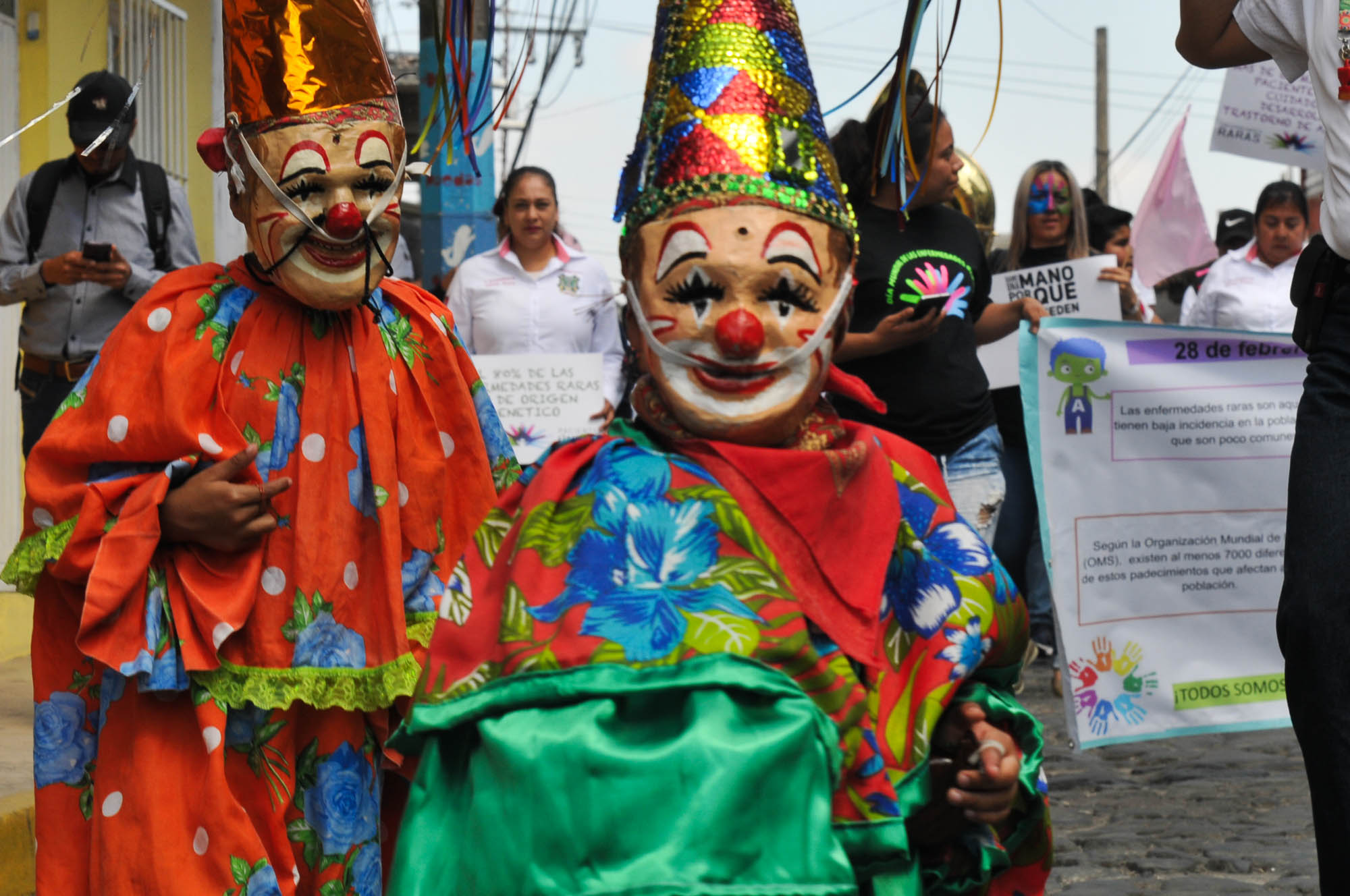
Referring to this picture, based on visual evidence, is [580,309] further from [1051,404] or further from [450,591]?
[450,591]

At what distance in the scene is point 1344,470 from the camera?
310 centimetres

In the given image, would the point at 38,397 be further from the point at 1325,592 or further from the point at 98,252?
the point at 1325,592

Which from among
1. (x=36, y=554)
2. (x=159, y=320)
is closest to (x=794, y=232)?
(x=159, y=320)

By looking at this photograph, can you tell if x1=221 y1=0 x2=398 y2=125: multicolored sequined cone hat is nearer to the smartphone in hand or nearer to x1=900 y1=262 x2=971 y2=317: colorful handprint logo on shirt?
x1=900 y1=262 x2=971 y2=317: colorful handprint logo on shirt

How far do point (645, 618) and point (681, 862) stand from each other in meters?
Answer: 0.35

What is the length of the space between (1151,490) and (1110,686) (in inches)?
25.6

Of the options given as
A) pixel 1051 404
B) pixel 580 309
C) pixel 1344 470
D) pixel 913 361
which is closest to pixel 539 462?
pixel 1344 470

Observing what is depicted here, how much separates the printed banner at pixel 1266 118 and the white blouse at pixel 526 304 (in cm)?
327

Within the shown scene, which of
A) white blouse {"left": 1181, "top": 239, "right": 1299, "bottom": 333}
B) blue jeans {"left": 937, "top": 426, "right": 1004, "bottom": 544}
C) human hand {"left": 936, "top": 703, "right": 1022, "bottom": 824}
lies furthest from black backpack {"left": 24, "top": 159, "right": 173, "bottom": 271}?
white blouse {"left": 1181, "top": 239, "right": 1299, "bottom": 333}

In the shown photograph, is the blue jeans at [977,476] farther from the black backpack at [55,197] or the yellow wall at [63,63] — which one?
the yellow wall at [63,63]

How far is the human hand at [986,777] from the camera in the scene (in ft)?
8.23

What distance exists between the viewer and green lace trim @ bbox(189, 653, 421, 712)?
3.46 meters

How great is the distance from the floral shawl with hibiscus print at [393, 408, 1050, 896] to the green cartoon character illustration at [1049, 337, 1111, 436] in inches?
113

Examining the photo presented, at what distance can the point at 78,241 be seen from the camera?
247 inches
